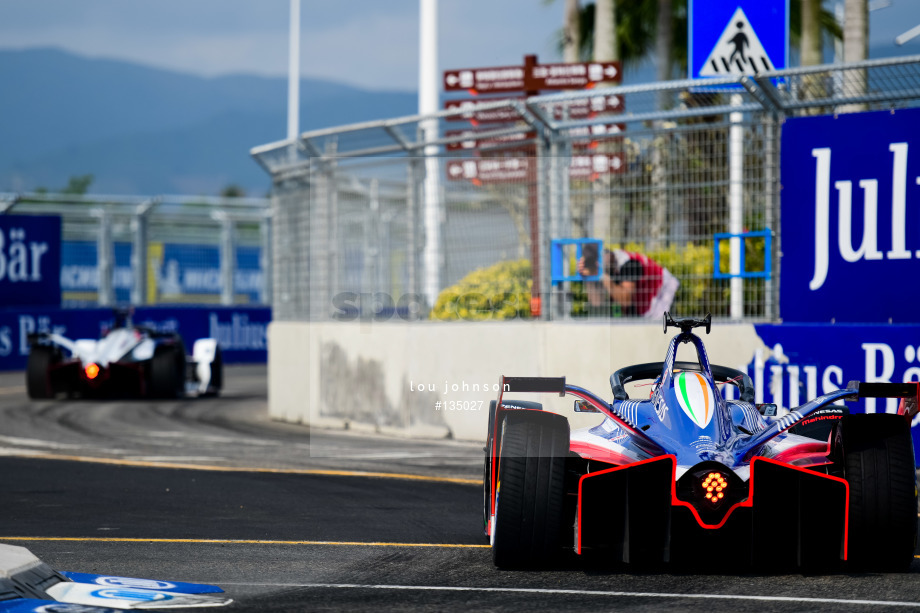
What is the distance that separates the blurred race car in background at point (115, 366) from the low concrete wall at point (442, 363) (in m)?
3.36

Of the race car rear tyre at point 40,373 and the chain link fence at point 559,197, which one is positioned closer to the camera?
the chain link fence at point 559,197

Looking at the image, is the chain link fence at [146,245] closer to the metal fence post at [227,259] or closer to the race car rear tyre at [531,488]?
the metal fence post at [227,259]

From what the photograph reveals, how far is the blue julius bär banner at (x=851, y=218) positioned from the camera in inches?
408

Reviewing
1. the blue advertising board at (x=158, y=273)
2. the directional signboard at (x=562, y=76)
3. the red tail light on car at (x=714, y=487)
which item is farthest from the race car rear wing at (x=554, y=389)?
the blue advertising board at (x=158, y=273)

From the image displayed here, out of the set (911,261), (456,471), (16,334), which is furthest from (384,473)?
(16,334)

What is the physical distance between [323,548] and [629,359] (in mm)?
5140

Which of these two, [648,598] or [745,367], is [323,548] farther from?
[745,367]

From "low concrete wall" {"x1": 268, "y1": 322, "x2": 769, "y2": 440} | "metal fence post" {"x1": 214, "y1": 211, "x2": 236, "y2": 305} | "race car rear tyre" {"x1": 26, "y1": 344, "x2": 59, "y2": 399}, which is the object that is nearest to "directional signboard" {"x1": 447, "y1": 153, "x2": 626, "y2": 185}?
"low concrete wall" {"x1": 268, "y1": 322, "x2": 769, "y2": 440}

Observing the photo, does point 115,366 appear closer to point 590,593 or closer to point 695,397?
point 695,397

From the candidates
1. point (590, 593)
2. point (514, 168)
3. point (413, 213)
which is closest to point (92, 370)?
point (413, 213)

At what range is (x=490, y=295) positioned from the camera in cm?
1272

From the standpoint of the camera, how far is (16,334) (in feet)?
81.5

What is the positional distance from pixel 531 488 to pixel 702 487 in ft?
2.43

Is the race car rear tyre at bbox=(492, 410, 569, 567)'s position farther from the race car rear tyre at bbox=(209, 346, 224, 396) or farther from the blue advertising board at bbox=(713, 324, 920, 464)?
the race car rear tyre at bbox=(209, 346, 224, 396)
